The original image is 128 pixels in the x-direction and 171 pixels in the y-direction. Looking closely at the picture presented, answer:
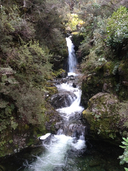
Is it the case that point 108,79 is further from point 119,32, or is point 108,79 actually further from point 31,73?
point 31,73

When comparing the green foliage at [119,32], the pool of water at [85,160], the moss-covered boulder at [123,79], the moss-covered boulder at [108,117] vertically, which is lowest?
the pool of water at [85,160]

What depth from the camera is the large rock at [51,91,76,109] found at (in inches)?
356

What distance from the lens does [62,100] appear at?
9273 millimetres

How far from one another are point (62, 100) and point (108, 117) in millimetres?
4526

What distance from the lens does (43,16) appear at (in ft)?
25.8

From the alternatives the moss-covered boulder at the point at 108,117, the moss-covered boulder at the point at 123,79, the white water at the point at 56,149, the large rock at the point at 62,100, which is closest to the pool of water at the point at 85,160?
the white water at the point at 56,149

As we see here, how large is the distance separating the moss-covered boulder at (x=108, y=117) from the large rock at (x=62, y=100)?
139 inches

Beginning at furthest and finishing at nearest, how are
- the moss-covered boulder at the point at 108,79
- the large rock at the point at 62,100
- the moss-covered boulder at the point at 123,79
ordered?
the large rock at the point at 62,100
the moss-covered boulder at the point at 108,79
the moss-covered boulder at the point at 123,79

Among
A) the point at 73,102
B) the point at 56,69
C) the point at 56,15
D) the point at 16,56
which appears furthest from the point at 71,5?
the point at 16,56

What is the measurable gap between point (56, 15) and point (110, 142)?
8.49 m

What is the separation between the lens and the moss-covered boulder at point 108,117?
4.84 meters

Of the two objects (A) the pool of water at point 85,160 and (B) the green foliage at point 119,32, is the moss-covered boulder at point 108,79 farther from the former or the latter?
(A) the pool of water at point 85,160

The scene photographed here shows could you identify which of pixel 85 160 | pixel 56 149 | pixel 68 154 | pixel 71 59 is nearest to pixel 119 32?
pixel 85 160

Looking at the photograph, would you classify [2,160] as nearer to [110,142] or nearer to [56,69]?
[110,142]
